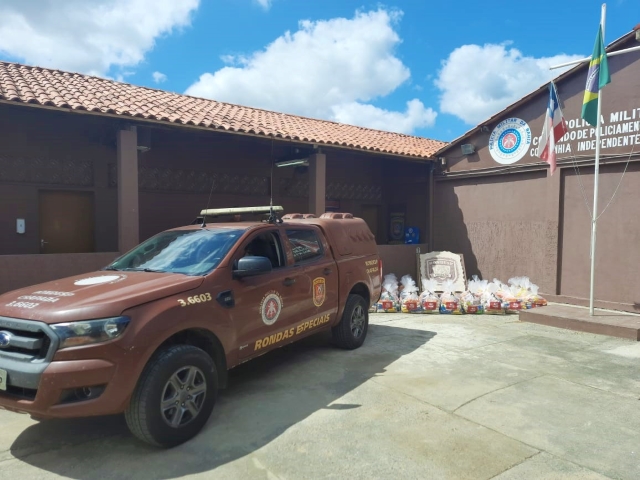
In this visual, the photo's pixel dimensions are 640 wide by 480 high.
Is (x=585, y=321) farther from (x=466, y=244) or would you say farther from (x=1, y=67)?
(x=1, y=67)

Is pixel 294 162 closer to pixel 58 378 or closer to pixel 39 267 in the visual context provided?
pixel 39 267

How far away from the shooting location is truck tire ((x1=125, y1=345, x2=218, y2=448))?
3312mm

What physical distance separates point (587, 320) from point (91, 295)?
24.0 feet

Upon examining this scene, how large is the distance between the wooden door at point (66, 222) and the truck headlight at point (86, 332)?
6.64 m

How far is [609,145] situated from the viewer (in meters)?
8.62

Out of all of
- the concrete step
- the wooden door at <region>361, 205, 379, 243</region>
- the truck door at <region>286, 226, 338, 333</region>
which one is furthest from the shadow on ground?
the wooden door at <region>361, 205, 379, 243</region>

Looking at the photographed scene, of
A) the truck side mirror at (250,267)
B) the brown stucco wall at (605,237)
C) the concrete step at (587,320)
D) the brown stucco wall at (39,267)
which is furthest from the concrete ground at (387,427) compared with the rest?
the brown stucco wall at (39,267)

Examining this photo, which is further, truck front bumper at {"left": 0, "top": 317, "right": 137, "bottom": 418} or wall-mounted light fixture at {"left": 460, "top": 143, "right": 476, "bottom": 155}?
wall-mounted light fixture at {"left": 460, "top": 143, "right": 476, "bottom": 155}

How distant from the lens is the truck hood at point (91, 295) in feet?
10.6

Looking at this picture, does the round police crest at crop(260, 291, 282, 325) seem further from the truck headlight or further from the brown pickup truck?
the truck headlight

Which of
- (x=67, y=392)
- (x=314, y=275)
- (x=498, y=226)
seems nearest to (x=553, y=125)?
(x=498, y=226)

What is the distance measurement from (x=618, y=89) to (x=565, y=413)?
273 inches

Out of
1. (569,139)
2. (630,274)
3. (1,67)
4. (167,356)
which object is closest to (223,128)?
(1,67)

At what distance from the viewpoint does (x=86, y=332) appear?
3164 mm
